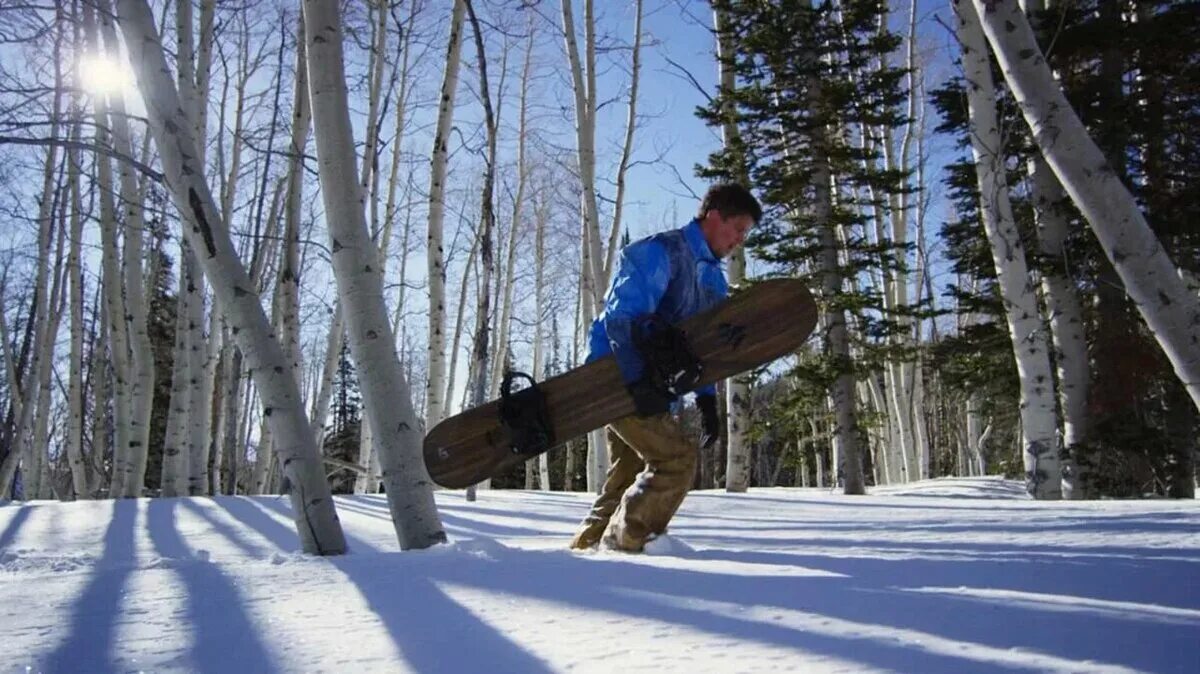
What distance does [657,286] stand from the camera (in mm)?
2713

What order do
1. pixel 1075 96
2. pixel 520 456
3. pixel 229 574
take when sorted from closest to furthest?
pixel 229 574 < pixel 520 456 < pixel 1075 96

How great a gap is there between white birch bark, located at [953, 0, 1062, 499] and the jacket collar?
517 cm

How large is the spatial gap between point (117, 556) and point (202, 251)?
6.39ft

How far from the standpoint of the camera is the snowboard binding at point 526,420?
300cm

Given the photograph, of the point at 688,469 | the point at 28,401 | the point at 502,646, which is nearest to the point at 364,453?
the point at 28,401

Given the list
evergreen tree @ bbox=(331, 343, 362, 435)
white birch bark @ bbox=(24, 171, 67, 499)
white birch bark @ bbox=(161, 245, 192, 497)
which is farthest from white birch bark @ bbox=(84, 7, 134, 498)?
evergreen tree @ bbox=(331, 343, 362, 435)

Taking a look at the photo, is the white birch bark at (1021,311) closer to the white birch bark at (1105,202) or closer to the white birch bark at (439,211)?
the white birch bark at (1105,202)

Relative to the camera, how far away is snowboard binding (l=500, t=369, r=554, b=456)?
3.00 meters

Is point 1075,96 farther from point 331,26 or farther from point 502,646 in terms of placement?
point 502,646

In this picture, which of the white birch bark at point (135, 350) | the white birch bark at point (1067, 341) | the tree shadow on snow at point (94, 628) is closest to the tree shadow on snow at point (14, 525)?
the white birch bark at point (135, 350)

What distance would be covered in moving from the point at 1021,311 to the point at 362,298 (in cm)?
638

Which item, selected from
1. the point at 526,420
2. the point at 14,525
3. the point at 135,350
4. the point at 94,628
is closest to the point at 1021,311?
the point at 526,420

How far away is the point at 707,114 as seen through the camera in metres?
9.77

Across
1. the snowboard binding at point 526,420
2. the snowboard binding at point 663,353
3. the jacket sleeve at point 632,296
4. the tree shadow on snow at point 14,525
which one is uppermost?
the jacket sleeve at point 632,296
